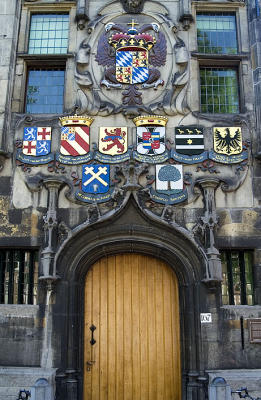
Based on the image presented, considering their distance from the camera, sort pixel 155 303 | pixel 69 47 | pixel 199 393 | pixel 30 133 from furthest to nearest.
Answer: pixel 69 47
pixel 30 133
pixel 155 303
pixel 199 393

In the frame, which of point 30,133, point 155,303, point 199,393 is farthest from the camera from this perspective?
point 30,133

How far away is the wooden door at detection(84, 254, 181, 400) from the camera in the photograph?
29.9 ft

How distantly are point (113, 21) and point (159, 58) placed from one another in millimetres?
1560

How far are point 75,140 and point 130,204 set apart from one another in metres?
2.00

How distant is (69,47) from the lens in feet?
35.8

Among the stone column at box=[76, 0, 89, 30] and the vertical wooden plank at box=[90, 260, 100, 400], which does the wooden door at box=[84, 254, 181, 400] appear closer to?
the vertical wooden plank at box=[90, 260, 100, 400]

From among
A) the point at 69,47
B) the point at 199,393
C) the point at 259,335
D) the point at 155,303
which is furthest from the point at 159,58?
the point at 199,393

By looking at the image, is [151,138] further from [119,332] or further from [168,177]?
[119,332]

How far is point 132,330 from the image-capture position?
938 centimetres

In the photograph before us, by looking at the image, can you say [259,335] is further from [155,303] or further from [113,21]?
[113,21]

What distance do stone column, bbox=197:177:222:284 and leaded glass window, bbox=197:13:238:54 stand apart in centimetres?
368

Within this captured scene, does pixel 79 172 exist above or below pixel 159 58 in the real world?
below

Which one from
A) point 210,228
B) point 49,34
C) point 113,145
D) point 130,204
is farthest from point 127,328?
point 49,34

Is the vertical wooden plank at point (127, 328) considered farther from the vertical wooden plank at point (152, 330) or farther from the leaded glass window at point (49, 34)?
the leaded glass window at point (49, 34)
